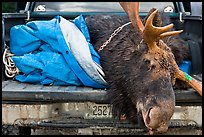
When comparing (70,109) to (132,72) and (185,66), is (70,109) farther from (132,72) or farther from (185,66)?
(185,66)

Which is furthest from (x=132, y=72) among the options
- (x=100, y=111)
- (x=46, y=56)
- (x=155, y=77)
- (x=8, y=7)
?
(x=8, y=7)

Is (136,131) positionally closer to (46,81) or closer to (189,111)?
(189,111)

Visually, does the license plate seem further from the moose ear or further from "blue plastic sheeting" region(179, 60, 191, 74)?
"blue plastic sheeting" region(179, 60, 191, 74)

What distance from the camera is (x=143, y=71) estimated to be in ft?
15.2

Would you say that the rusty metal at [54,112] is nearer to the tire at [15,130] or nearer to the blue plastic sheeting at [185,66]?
the tire at [15,130]

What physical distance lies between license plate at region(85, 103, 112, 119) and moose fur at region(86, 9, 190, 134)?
0.07m

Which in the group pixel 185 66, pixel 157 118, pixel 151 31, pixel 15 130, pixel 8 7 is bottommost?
pixel 8 7

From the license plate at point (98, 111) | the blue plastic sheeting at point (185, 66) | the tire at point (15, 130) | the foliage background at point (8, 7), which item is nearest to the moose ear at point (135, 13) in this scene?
the license plate at point (98, 111)

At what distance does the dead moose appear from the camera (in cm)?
433

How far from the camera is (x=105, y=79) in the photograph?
5.19m

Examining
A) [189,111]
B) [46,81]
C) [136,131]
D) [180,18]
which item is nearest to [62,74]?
[46,81]

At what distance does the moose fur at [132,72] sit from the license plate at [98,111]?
67mm

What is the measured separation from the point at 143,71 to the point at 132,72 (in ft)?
0.65

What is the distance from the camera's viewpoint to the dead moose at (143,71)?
4332mm
